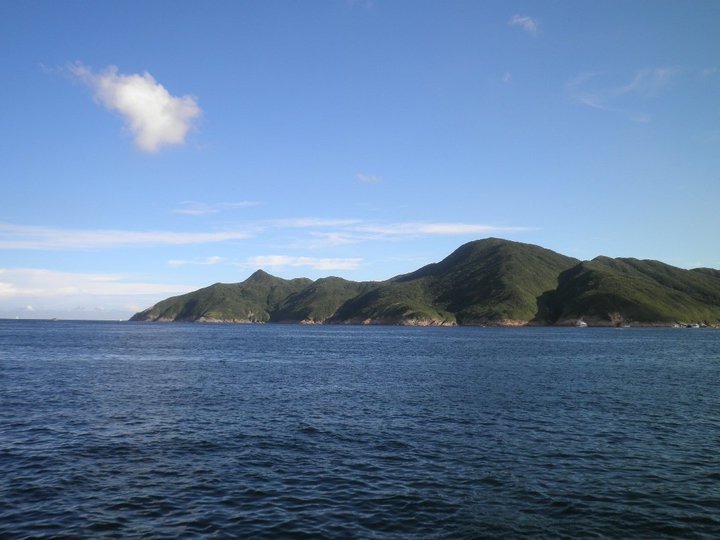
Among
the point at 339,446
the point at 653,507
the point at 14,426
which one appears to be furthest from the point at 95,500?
the point at 653,507

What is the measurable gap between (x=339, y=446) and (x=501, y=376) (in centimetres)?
4998

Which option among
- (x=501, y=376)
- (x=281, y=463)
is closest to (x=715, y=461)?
(x=281, y=463)

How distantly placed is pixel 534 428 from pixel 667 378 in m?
48.5

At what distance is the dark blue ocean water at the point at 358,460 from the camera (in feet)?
79.8

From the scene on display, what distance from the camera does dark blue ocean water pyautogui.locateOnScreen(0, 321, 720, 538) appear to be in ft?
79.8

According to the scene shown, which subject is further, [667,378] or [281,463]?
[667,378]

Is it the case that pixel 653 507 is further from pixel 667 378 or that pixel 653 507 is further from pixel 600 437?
pixel 667 378

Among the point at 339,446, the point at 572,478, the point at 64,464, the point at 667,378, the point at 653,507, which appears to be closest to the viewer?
the point at 653,507

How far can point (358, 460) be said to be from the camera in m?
33.9

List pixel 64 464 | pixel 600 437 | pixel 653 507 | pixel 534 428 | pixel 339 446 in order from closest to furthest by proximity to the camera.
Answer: pixel 653 507
pixel 64 464
pixel 339 446
pixel 600 437
pixel 534 428

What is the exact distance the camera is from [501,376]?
81.5 metres

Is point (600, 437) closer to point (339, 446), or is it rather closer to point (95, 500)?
point (339, 446)

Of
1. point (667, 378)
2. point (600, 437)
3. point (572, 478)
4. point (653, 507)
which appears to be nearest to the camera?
point (653, 507)

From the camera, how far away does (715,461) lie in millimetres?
34281
